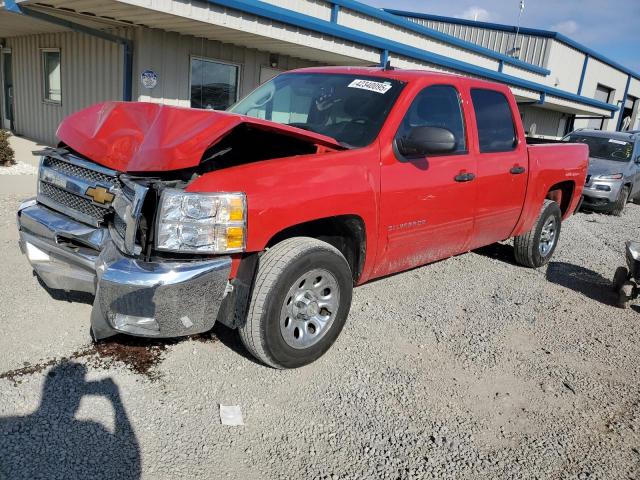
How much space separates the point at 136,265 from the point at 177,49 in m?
8.78

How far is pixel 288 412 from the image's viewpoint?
298 cm

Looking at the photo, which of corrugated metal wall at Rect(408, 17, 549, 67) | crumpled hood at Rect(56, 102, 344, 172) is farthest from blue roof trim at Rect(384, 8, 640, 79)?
crumpled hood at Rect(56, 102, 344, 172)

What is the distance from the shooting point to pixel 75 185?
3.45m

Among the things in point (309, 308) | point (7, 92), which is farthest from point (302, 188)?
point (7, 92)

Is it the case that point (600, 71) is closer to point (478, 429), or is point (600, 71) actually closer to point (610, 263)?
point (610, 263)

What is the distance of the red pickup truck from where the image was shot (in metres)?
2.84

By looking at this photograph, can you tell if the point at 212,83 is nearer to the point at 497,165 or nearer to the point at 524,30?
the point at 497,165

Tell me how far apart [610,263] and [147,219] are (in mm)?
6226

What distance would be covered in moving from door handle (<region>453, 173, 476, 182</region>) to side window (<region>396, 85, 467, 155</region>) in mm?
202

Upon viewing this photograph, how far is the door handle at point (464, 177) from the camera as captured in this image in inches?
169

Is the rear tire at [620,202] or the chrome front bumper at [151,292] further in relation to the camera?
the rear tire at [620,202]

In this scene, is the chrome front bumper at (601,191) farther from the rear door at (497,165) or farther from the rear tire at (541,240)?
the rear door at (497,165)

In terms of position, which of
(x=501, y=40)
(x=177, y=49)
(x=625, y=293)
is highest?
(x=501, y=40)

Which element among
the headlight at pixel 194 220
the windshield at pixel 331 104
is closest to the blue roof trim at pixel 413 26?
the windshield at pixel 331 104
